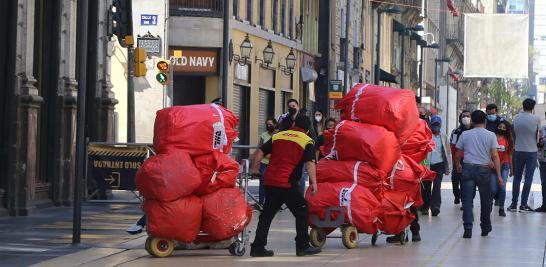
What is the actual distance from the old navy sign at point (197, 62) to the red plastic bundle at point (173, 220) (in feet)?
85.0

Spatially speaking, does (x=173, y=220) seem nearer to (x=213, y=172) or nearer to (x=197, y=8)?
(x=213, y=172)

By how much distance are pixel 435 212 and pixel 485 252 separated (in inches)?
279

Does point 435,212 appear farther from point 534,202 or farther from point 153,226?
point 153,226

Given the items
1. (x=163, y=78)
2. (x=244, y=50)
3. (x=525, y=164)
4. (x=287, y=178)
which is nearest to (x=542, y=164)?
(x=525, y=164)

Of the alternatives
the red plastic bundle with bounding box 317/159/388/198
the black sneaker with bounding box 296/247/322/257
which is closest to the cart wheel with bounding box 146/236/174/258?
the black sneaker with bounding box 296/247/322/257

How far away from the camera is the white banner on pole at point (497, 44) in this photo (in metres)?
48.6

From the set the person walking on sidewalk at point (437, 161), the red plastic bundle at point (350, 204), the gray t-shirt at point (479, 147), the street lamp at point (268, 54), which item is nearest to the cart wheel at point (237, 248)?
the red plastic bundle at point (350, 204)

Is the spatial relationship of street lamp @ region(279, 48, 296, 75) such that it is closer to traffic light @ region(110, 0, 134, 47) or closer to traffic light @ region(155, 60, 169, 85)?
traffic light @ region(155, 60, 169, 85)

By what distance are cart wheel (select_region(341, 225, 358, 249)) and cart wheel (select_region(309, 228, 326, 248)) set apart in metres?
0.24

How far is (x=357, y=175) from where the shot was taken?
55.8 feet

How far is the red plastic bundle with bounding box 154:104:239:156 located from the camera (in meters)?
15.7

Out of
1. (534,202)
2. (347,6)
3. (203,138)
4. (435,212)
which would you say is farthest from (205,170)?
(347,6)

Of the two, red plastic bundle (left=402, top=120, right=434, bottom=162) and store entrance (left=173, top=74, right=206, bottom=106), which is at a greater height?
store entrance (left=173, top=74, right=206, bottom=106)

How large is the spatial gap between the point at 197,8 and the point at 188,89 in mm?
2357
